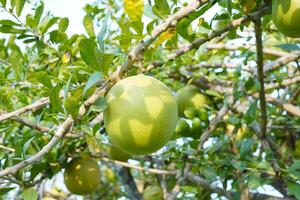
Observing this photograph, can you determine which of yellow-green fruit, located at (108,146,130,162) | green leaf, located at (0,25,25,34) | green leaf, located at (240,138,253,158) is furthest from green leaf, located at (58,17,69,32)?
green leaf, located at (240,138,253,158)

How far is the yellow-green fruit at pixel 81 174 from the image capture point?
6.50ft

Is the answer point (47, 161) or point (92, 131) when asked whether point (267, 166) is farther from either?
point (47, 161)

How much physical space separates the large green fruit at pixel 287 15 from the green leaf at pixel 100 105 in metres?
0.46

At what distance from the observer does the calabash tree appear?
1032 millimetres

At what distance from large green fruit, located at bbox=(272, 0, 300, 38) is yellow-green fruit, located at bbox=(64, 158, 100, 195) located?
3.76 feet

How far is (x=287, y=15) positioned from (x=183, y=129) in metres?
0.75

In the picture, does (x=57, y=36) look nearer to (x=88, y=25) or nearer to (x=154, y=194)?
(x=88, y=25)

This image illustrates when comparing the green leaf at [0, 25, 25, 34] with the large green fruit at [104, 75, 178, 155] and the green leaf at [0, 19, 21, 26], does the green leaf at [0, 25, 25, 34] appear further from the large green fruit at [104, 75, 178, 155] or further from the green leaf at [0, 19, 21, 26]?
the large green fruit at [104, 75, 178, 155]

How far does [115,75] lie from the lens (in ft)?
3.50

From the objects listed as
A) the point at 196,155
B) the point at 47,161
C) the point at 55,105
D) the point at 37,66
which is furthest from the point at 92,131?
the point at 37,66

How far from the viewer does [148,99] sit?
3.30ft

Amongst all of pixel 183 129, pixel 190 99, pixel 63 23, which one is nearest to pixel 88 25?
pixel 63 23

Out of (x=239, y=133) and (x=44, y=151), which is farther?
(x=239, y=133)

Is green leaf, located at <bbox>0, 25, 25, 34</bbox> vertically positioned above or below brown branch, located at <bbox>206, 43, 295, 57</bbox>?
above
